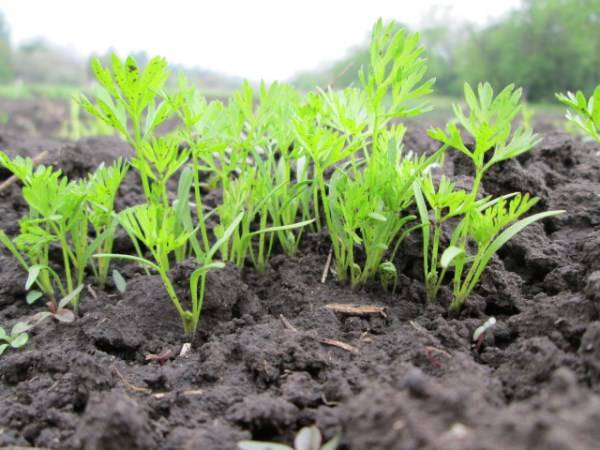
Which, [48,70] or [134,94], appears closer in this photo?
[134,94]

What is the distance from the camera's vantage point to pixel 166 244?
1.47 m

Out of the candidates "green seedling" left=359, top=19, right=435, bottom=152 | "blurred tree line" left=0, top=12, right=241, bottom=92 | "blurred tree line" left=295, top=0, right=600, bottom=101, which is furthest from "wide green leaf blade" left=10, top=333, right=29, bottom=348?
"blurred tree line" left=0, top=12, right=241, bottom=92

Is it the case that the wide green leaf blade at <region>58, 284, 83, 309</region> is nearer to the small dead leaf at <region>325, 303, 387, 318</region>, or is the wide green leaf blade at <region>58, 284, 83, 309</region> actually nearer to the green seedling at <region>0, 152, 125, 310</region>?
the green seedling at <region>0, 152, 125, 310</region>

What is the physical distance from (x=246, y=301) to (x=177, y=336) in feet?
0.76

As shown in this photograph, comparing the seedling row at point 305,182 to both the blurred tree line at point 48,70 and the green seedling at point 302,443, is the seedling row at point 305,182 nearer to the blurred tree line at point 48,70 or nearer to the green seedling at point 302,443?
the green seedling at point 302,443

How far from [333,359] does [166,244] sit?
1.79 ft

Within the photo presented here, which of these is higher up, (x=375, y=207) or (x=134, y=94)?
(x=134, y=94)

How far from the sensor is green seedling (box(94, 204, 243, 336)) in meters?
1.35

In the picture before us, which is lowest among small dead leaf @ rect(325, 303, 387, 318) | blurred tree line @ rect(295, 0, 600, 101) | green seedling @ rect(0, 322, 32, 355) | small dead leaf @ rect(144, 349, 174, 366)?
green seedling @ rect(0, 322, 32, 355)

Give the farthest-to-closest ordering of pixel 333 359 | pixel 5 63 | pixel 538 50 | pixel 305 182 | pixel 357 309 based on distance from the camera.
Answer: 1. pixel 5 63
2. pixel 538 50
3. pixel 305 182
4. pixel 357 309
5. pixel 333 359

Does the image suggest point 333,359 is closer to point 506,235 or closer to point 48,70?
point 506,235

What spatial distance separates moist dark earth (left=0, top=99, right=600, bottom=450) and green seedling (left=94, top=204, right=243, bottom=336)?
6cm

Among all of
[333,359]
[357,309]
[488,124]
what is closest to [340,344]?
[333,359]

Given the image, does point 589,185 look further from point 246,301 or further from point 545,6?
point 545,6
